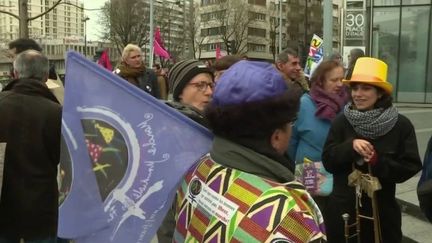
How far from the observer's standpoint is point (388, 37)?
2344cm

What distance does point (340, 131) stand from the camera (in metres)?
3.60

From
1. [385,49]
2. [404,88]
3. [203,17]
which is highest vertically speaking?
[203,17]

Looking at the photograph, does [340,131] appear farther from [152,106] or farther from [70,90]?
[70,90]

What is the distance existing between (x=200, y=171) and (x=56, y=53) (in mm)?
83902

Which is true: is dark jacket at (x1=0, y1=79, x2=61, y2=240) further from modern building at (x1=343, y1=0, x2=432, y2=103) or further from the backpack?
modern building at (x1=343, y1=0, x2=432, y2=103)

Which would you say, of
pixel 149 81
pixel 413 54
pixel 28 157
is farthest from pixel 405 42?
pixel 28 157

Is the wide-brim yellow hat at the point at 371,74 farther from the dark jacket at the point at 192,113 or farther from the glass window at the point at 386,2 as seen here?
the glass window at the point at 386,2

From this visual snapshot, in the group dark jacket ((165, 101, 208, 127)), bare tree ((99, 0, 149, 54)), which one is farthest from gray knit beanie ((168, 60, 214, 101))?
bare tree ((99, 0, 149, 54))

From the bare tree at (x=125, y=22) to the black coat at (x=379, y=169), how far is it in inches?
2085

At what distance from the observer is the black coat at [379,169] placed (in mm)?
3340

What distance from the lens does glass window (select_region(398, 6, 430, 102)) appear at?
74.3 ft

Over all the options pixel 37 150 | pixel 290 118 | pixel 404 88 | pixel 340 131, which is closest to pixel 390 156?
pixel 340 131

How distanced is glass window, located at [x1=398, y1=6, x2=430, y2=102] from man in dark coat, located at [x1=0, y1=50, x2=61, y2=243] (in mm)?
21353

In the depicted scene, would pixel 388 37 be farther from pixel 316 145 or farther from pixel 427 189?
pixel 427 189
